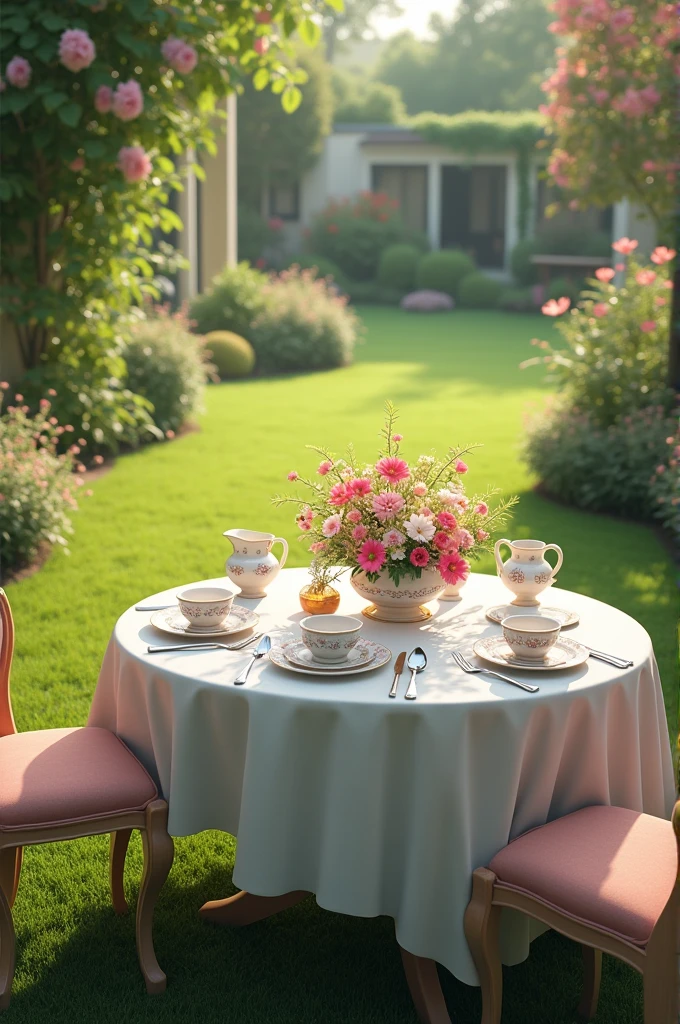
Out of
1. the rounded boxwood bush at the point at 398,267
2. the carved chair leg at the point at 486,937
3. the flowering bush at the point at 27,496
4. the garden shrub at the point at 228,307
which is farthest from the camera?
the rounded boxwood bush at the point at 398,267

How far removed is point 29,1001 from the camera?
2.59 m

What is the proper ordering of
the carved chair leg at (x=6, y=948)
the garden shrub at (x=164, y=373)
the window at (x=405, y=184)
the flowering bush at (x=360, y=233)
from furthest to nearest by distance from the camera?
1. the window at (x=405, y=184)
2. the flowering bush at (x=360, y=233)
3. the garden shrub at (x=164, y=373)
4. the carved chair leg at (x=6, y=948)

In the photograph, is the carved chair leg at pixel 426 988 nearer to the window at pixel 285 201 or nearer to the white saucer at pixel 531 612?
the white saucer at pixel 531 612

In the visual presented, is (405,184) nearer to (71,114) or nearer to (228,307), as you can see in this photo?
(228,307)

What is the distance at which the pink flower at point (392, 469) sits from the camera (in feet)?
8.93

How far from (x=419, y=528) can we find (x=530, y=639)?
0.38 metres

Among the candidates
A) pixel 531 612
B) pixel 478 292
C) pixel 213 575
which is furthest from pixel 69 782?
pixel 478 292

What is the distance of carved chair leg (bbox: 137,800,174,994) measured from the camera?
2.52m

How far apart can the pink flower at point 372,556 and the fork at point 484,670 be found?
11.0 inches

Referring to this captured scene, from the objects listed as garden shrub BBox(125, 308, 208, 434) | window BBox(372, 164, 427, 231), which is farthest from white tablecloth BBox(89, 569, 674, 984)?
window BBox(372, 164, 427, 231)

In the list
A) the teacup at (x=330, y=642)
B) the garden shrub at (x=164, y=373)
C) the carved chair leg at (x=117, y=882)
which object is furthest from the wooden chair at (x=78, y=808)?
the garden shrub at (x=164, y=373)

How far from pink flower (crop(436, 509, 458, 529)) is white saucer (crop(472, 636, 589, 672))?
0.29 meters

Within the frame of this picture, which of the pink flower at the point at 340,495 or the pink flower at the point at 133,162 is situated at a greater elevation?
the pink flower at the point at 133,162

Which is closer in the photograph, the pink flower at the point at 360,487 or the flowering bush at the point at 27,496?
the pink flower at the point at 360,487
